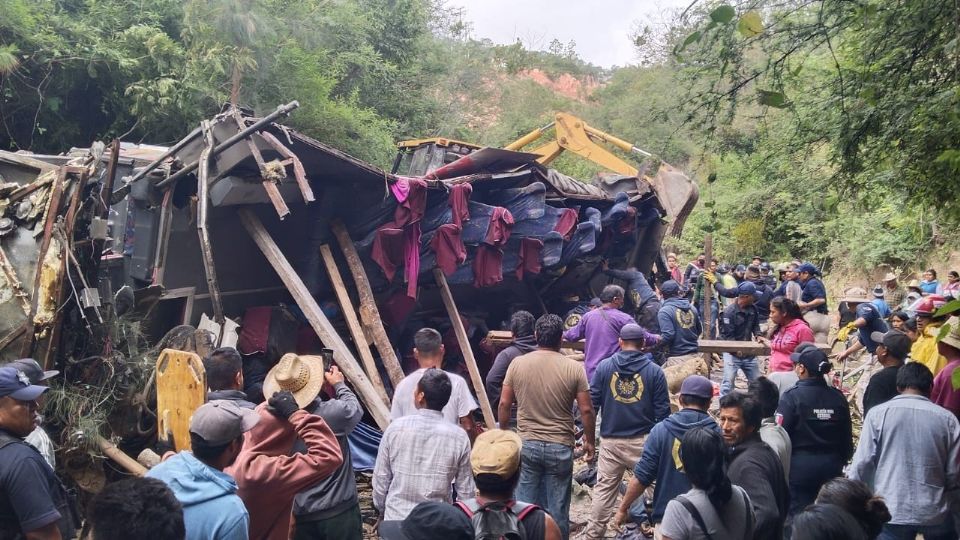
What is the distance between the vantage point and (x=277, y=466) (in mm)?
3207

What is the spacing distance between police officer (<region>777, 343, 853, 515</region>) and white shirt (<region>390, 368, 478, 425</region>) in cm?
190

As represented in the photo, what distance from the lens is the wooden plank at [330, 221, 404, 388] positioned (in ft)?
24.4

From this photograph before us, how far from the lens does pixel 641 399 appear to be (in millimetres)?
5289

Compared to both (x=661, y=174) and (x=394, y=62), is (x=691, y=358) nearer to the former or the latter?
(x=661, y=174)

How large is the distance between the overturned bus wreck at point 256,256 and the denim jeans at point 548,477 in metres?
1.89

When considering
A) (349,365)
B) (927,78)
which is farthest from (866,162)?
(349,365)

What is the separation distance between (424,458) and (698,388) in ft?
5.24

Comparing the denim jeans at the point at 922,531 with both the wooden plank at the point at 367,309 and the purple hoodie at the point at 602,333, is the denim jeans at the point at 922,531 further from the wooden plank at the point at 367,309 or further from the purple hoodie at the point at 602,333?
the wooden plank at the point at 367,309

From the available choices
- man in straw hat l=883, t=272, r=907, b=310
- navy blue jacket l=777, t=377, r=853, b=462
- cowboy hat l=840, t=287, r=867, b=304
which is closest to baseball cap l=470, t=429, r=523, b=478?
navy blue jacket l=777, t=377, r=853, b=462

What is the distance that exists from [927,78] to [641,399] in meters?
3.50

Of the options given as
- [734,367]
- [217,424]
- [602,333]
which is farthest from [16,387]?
[734,367]

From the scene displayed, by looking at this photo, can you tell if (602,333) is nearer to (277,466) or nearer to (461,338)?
(461,338)

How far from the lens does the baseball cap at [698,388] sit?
4.21m

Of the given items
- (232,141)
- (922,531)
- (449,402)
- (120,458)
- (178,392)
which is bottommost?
(120,458)
